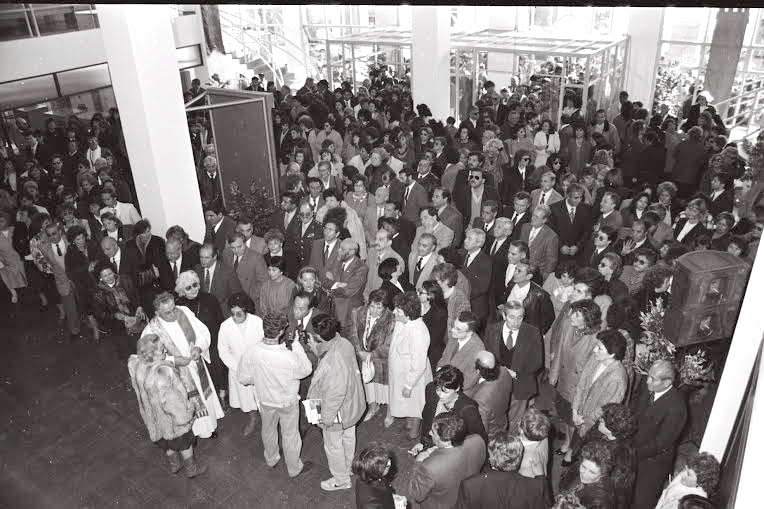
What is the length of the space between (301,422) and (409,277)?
6.47 feet

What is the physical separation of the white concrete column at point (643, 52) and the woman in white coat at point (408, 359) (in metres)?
→ 13.7

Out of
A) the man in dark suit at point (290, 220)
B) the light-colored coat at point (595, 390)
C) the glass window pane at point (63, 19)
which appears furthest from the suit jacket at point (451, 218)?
the glass window pane at point (63, 19)

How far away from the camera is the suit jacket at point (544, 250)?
22.0ft

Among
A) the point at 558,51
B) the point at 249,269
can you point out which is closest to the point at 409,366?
the point at 249,269

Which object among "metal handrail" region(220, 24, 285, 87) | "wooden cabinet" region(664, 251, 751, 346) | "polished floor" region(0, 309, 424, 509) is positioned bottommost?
"polished floor" region(0, 309, 424, 509)

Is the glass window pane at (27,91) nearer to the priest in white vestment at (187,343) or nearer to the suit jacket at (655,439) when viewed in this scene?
the priest in white vestment at (187,343)

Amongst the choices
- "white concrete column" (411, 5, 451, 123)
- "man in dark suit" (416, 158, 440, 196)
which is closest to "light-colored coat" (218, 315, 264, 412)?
"man in dark suit" (416, 158, 440, 196)

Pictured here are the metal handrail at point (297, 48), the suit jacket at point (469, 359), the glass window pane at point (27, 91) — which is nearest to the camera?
the suit jacket at point (469, 359)

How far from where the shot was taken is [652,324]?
526 cm

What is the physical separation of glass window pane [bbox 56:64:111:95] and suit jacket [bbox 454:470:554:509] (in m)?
15.6

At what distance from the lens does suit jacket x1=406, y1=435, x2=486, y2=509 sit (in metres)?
3.94

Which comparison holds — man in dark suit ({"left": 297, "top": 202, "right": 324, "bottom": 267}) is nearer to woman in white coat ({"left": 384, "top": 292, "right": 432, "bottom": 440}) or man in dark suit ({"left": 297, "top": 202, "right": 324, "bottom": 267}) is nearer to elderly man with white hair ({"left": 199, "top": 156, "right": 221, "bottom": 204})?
woman in white coat ({"left": 384, "top": 292, "right": 432, "bottom": 440})

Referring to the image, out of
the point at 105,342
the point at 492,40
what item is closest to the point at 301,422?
the point at 105,342

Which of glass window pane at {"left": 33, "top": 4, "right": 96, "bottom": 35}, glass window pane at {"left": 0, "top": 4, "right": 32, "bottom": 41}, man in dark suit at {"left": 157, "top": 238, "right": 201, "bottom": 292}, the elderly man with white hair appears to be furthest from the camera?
glass window pane at {"left": 33, "top": 4, "right": 96, "bottom": 35}
